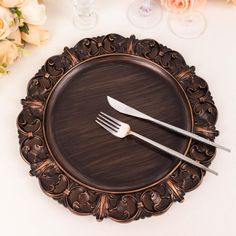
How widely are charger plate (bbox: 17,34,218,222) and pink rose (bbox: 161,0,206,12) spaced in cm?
11

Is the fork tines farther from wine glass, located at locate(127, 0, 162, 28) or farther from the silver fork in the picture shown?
wine glass, located at locate(127, 0, 162, 28)

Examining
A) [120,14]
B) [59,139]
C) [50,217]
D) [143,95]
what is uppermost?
[120,14]

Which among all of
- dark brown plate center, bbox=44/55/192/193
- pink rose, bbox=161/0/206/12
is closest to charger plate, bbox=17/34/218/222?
dark brown plate center, bbox=44/55/192/193

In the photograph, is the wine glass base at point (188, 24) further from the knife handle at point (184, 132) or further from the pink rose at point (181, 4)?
the knife handle at point (184, 132)

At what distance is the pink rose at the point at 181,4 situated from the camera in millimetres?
941

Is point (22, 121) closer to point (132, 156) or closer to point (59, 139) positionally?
point (59, 139)

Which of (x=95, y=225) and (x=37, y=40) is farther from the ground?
(x=37, y=40)

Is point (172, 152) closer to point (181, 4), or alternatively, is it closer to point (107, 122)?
point (107, 122)

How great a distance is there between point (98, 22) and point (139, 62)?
6.7 inches

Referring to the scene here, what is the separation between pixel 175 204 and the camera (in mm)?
803

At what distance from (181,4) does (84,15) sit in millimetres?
234

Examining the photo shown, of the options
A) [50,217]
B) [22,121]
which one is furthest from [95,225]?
[22,121]

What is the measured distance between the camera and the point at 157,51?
0.92m

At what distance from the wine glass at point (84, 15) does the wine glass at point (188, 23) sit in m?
0.19
